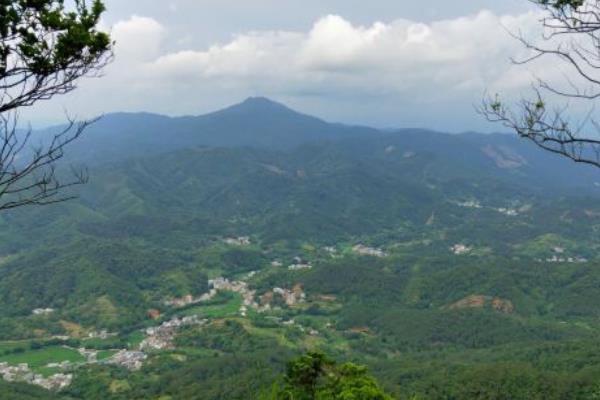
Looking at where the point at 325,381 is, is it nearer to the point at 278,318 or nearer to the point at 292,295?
the point at 278,318

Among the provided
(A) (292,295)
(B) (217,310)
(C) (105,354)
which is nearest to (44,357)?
(C) (105,354)

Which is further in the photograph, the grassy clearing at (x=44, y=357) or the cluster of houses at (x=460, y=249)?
the cluster of houses at (x=460, y=249)

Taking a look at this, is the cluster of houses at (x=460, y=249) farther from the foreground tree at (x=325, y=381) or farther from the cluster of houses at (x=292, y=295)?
the foreground tree at (x=325, y=381)

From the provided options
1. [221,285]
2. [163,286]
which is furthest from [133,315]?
[221,285]

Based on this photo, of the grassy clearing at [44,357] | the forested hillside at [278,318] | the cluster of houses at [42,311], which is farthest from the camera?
the cluster of houses at [42,311]

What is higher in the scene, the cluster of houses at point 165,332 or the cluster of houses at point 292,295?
the cluster of houses at point 292,295

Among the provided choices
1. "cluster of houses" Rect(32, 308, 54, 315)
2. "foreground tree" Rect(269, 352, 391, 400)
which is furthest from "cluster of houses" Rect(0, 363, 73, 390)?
"foreground tree" Rect(269, 352, 391, 400)

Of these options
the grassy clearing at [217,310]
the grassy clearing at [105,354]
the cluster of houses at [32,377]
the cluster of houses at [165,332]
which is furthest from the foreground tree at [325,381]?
the grassy clearing at [217,310]
